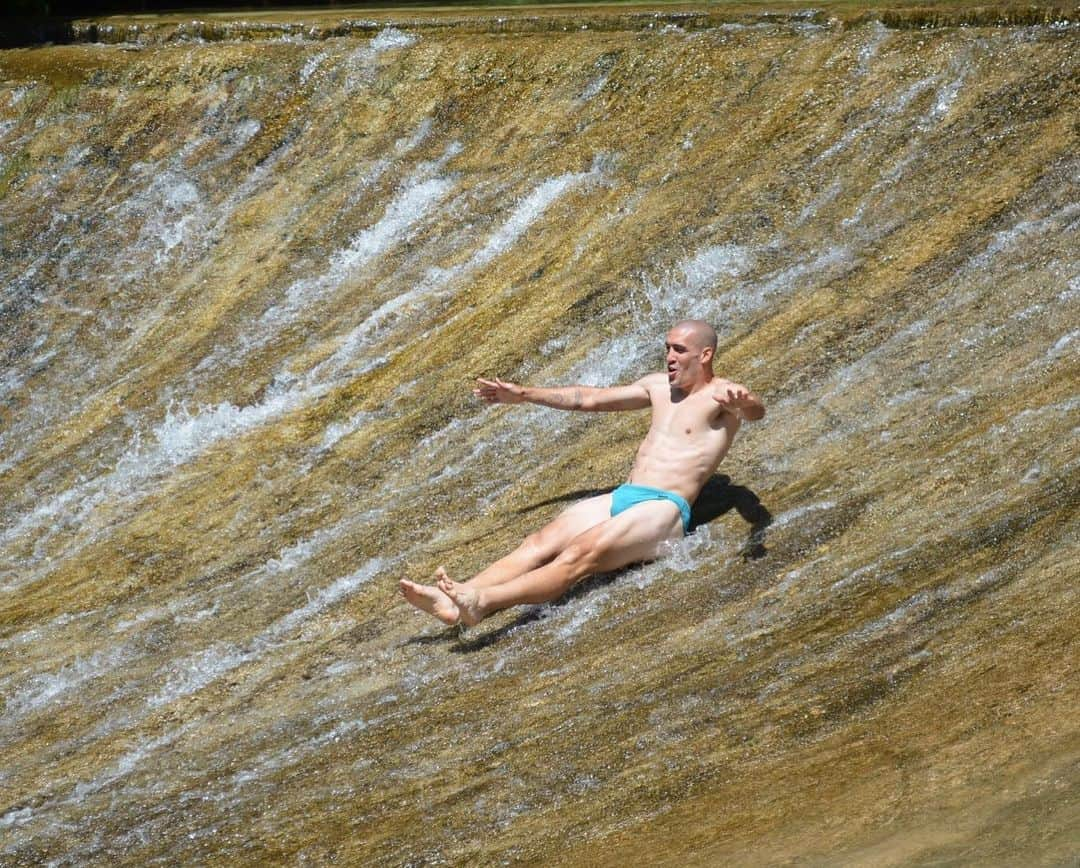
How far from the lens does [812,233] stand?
8.80 meters

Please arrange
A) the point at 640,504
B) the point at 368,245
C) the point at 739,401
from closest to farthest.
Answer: the point at 739,401, the point at 640,504, the point at 368,245

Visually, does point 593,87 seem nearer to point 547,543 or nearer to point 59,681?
point 547,543

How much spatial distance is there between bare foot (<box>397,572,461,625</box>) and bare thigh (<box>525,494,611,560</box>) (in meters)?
0.51

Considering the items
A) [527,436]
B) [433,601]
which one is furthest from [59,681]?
[527,436]

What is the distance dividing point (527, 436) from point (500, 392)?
1078mm

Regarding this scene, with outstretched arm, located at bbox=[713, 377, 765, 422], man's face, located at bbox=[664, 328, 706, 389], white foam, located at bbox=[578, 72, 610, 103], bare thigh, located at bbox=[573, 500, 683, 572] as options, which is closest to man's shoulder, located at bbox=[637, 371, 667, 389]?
man's face, located at bbox=[664, 328, 706, 389]

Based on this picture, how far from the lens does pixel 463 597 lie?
6383 mm

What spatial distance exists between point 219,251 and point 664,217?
300cm

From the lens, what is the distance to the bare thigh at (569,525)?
6742mm

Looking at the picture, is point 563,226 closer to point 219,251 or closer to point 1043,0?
point 219,251

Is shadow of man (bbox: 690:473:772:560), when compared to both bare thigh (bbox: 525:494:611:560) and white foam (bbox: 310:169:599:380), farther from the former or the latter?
white foam (bbox: 310:169:599:380)

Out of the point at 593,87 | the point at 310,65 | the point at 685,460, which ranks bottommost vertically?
the point at 685,460

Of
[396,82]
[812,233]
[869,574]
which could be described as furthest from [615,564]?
[396,82]

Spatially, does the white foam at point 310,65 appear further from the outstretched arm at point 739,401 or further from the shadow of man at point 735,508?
the outstretched arm at point 739,401
